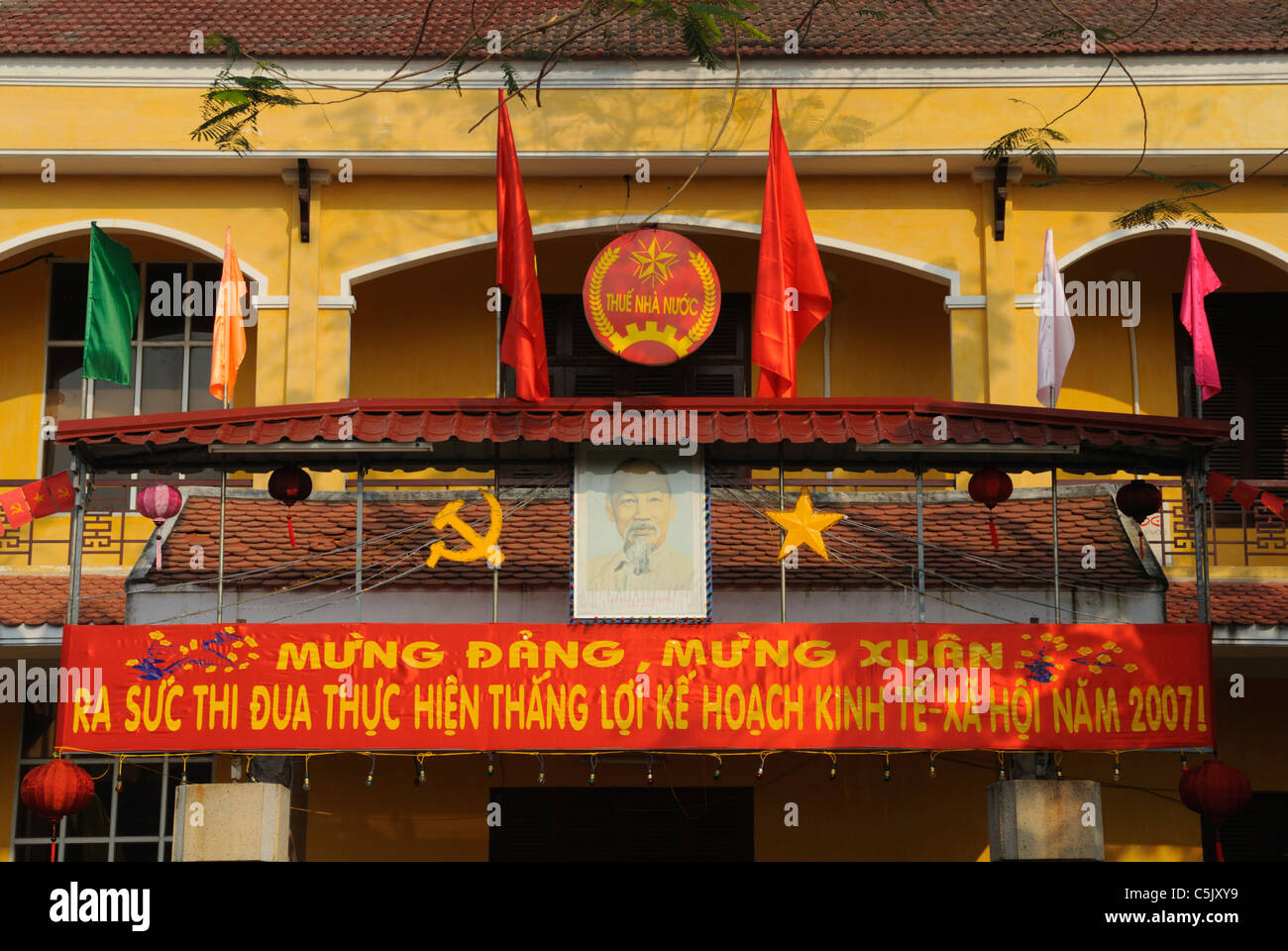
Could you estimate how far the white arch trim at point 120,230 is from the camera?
15.3 metres

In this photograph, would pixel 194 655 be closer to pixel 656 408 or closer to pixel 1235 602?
pixel 656 408

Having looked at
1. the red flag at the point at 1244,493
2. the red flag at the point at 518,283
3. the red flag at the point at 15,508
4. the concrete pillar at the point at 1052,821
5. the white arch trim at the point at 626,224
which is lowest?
the concrete pillar at the point at 1052,821

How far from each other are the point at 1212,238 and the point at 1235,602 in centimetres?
347

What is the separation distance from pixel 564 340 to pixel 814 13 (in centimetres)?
373

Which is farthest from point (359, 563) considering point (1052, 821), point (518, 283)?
point (1052, 821)

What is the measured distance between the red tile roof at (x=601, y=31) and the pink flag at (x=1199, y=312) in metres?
2.09

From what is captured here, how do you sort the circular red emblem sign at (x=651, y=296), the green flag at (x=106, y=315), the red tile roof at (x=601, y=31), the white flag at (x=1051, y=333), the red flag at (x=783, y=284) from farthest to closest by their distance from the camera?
the red tile roof at (x=601, y=31) → the green flag at (x=106, y=315) → the white flag at (x=1051, y=333) → the circular red emblem sign at (x=651, y=296) → the red flag at (x=783, y=284)

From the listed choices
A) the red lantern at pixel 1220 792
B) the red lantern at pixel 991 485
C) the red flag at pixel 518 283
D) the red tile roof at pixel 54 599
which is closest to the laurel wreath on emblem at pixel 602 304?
Result: the red flag at pixel 518 283

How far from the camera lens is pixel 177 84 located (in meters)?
15.2

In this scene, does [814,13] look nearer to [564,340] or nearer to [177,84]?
[564,340]

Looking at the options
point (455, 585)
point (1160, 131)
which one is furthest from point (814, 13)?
point (455, 585)

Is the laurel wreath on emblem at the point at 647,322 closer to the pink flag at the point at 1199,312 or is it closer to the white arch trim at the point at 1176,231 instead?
the white arch trim at the point at 1176,231

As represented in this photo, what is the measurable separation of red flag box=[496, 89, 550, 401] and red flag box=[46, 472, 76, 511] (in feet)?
9.59
